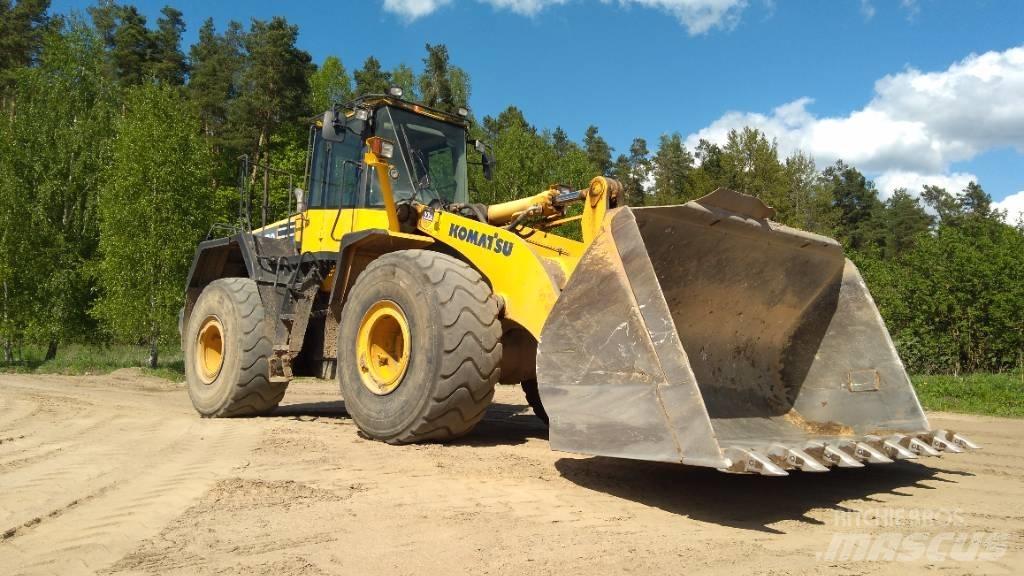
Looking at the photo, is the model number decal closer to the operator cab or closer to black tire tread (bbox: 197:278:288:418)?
the operator cab

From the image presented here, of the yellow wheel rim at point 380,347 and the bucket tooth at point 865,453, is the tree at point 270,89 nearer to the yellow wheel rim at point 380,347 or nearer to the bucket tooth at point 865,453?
the yellow wheel rim at point 380,347

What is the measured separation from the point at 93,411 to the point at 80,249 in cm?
1535

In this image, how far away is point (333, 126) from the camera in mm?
6398

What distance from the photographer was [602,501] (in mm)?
3752

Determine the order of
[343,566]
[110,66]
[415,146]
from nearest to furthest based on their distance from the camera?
1. [343,566]
2. [415,146]
3. [110,66]

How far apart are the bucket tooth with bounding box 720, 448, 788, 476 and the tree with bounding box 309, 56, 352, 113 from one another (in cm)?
3320

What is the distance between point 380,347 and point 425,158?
2031mm

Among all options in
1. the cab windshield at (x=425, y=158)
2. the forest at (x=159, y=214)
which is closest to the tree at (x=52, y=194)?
the forest at (x=159, y=214)

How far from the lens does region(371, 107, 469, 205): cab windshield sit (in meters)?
6.45

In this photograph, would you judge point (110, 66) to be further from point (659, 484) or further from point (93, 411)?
point (659, 484)

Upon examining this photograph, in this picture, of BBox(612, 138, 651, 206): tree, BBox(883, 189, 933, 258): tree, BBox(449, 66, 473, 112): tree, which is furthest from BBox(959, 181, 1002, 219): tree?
BBox(449, 66, 473, 112): tree

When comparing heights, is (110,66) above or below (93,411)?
above

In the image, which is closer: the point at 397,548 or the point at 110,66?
the point at 397,548

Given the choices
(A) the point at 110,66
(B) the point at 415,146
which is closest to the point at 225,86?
(A) the point at 110,66
